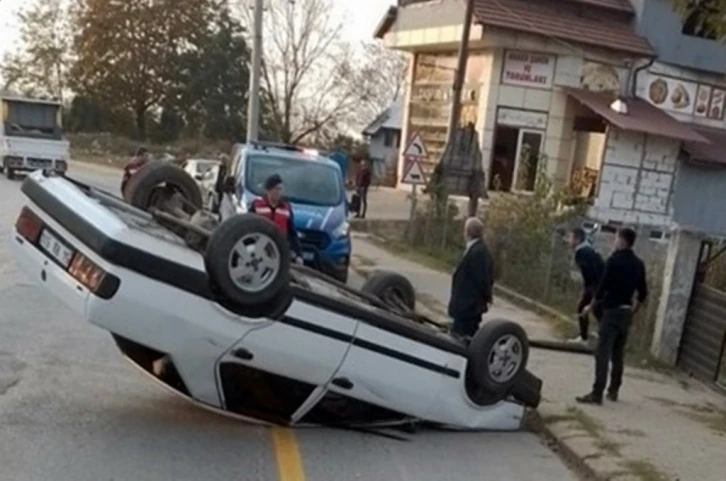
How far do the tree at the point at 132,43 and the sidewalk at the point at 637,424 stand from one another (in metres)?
55.4

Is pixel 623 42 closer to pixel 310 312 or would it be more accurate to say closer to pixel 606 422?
pixel 606 422

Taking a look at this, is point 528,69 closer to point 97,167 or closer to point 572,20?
point 572,20

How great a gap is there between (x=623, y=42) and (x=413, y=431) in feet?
83.2

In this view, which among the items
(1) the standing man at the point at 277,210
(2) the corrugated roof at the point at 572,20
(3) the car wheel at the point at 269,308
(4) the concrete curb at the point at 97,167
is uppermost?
(2) the corrugated roof at the point at 572,20

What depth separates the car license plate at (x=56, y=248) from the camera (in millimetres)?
5914

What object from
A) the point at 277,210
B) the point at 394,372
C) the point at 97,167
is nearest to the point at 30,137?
the point at 97,167

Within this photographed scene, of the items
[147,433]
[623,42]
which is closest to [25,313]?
[147,433]

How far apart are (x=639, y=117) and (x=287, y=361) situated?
25.6 m

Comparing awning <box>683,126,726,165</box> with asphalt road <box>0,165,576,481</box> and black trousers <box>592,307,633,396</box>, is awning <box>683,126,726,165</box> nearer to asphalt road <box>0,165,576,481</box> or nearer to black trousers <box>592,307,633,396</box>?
black trousers <box>592,307,633,396</box>

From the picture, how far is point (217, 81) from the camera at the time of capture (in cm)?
6316

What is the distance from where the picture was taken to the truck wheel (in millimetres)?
7914

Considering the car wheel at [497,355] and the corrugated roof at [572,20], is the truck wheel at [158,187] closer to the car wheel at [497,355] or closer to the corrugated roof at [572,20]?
the car wheel at [497,355]

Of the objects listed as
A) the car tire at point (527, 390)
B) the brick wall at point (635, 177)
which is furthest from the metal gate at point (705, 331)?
the brick wall at point (635, 177)

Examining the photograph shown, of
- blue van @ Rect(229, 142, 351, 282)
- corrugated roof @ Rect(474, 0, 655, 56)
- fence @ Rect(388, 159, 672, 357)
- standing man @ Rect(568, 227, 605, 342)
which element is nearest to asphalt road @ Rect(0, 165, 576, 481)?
standing man @ Rect(568, 227, 605, 342)
